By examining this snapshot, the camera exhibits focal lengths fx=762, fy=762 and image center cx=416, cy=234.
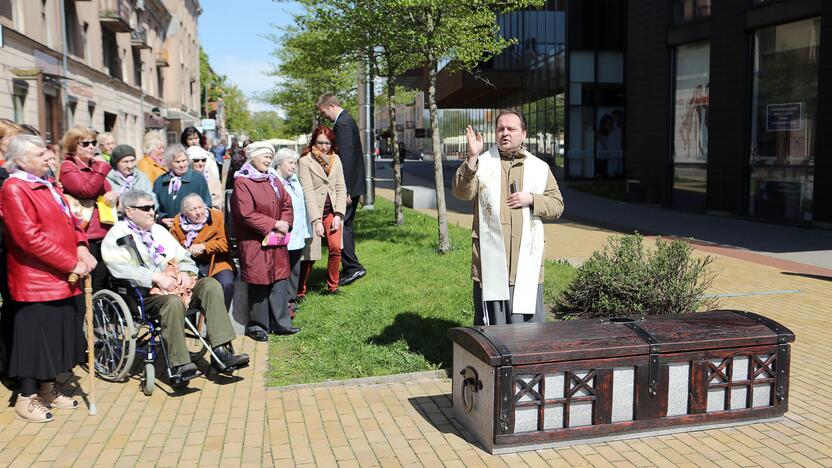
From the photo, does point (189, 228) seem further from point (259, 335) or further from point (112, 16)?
point (112, 16)

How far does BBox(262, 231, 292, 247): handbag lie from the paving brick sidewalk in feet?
4.51

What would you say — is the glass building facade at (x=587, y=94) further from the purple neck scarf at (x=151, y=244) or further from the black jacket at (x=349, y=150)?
the purple neck scarf at (x=151, y=244)

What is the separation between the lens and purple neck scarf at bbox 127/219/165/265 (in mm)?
5953

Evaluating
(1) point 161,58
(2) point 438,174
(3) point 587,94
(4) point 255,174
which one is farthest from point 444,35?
(1) point 161,58

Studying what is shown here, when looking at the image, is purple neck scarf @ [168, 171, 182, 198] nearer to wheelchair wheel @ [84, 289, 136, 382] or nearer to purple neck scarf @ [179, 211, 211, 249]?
purple neck scarf @ [179, 211, 211, 249]

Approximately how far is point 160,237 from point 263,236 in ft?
4.03

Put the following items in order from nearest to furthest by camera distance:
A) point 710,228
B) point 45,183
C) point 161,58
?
1. point 45,183
2. point 710,228
3. point 161,58

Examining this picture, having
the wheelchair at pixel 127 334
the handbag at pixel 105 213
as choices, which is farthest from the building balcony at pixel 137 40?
the wheelchair at pixel 127 334

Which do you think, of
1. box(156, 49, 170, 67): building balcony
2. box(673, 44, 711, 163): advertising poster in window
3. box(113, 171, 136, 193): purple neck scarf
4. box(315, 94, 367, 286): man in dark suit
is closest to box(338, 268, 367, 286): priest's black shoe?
box(315, 94, 367, 286): man in dark suit

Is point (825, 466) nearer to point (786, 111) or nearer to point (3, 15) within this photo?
point (786, 111)

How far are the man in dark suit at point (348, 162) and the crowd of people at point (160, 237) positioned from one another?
2 centimetres

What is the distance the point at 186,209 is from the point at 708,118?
14.6 metres

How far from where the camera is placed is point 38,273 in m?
5.12

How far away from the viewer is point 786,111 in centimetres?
1573
